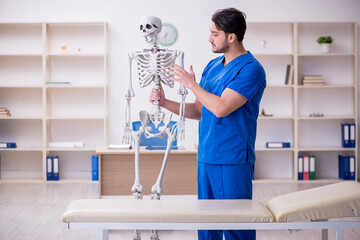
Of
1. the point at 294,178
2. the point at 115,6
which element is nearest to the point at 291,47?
the point at 294,178

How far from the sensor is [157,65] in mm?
2336

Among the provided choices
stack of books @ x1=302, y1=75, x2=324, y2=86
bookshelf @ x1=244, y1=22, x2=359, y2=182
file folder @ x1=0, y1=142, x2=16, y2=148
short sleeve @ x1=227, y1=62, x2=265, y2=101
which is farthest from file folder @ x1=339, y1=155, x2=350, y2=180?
file folder @ x1=0, y1=142, x2=16, y2=148

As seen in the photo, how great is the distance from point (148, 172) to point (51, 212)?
36.9 inches

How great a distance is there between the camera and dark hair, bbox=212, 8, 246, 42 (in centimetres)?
194

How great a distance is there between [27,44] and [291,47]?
123 inches

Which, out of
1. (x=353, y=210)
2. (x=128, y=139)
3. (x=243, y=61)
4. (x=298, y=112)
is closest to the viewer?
(x=353, y=210)

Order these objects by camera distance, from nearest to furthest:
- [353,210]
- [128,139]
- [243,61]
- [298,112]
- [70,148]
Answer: [353,210], [243,61], [128,139], [70,148], [298,112]

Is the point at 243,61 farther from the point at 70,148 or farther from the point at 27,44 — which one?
the point at 27,44

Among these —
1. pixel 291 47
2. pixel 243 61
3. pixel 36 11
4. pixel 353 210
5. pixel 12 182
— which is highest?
pixel 36 11

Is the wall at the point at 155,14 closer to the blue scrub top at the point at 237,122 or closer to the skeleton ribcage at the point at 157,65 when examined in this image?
the skeleton ribcage at the point at 157,65

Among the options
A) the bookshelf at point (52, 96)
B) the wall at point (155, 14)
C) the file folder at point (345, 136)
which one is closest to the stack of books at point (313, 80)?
the file folder at point (345, 136)

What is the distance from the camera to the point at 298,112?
5293 millimetres

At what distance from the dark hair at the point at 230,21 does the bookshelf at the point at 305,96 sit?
3.31 m

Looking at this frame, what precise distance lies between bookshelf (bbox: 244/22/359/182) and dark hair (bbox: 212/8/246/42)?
10.8 feet
